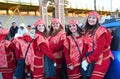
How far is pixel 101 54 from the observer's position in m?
5.84

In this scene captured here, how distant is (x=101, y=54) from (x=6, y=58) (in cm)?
287

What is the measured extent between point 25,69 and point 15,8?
31063mm

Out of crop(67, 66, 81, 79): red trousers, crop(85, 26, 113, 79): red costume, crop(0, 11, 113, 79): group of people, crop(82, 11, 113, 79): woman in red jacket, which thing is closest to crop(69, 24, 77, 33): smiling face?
crop(0, 11, 113, 79): group of people

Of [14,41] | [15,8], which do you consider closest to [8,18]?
[15,8]

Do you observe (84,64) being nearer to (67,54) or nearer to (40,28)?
(67,54)

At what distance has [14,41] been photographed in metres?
7.93

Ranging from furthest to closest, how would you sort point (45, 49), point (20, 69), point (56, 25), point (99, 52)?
point (20, 69)
point (56, 25)
point (45, 49)
point (99, 52)

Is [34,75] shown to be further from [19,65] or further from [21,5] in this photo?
[21,5]

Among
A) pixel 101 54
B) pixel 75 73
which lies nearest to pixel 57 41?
pixel 75 73

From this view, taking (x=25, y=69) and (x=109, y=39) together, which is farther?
(x=25, y=69)

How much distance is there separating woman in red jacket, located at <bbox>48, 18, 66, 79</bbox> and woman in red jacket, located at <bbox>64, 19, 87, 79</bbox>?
0.32m

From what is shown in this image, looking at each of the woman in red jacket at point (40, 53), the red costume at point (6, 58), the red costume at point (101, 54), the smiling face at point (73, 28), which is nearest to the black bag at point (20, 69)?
the red costume at point (6, 58)

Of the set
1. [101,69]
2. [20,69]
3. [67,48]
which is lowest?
[20,69]

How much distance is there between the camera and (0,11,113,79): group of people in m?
5.83
